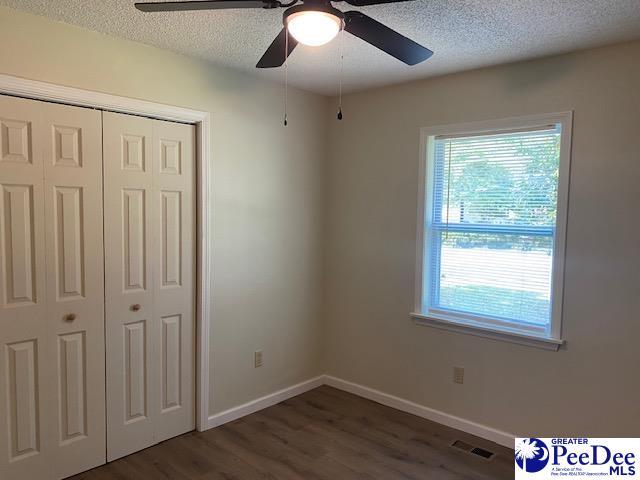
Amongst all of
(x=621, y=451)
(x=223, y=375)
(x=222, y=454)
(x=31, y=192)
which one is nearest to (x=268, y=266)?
(x=223, y=375)

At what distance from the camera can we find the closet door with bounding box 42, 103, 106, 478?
7.98 ft

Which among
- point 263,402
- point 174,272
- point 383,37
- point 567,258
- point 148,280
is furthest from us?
point 263,402

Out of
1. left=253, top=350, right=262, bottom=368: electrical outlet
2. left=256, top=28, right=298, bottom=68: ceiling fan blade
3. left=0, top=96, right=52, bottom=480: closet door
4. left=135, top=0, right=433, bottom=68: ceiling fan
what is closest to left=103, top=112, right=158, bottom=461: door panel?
left=0, top=96, right=52, bottom=480: closet door

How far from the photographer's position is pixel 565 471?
2.41 meters

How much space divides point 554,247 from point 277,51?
1948 mm

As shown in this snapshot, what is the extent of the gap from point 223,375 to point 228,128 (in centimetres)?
170

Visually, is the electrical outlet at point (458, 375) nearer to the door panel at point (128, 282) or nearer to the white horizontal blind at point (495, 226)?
the white horizontal blind at point (495, 226)

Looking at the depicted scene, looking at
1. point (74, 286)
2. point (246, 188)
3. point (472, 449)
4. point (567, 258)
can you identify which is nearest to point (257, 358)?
point (246, 188)

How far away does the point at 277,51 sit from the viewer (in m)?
1.98

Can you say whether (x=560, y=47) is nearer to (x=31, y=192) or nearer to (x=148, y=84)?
(x=148, y=84)

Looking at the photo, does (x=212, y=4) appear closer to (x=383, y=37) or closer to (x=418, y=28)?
(x=383, y=37)

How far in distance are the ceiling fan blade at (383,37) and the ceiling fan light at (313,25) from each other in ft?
0.45

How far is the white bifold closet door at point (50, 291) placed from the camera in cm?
231

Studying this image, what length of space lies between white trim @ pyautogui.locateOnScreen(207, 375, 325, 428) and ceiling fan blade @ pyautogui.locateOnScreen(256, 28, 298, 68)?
2332 millimetres
